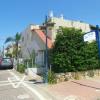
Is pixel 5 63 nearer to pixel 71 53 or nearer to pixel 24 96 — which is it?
pixel 71 53

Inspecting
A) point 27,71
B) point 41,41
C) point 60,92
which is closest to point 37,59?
point 41,41

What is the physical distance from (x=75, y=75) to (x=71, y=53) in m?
1.63

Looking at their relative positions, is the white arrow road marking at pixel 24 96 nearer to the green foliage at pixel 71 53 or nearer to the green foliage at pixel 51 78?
→ the green foliage at pixel 51 78

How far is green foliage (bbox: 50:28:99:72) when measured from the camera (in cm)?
1836

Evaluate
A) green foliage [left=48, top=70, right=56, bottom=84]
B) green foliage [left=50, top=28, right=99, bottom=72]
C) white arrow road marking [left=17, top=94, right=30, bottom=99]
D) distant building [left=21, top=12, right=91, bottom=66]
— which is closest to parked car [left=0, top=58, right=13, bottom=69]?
distant building [left=21, top=12, right=91, bottom=66]

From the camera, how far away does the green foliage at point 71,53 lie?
60.2 feet

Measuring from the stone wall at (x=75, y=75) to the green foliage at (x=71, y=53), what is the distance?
352mm

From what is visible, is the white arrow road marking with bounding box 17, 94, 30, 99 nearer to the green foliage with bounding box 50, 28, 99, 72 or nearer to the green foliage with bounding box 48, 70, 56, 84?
the green foliage with bounding box 48, 70, 56, 84

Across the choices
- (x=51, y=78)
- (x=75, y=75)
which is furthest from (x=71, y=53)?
(x=51, y=78)

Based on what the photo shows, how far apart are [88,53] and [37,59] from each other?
1122 cm

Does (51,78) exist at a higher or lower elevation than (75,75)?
lower

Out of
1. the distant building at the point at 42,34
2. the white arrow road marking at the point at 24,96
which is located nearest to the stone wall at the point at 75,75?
the white arrow road marking at the point at 24,96

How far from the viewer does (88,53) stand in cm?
1925

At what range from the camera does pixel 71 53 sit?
1848 centimetres
